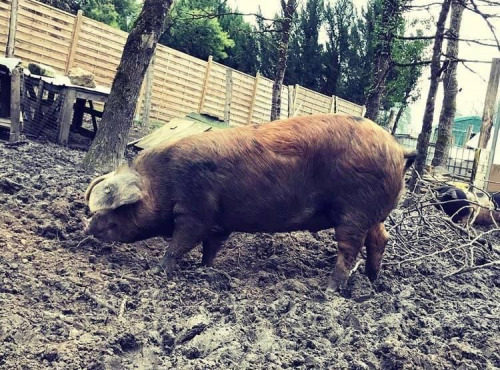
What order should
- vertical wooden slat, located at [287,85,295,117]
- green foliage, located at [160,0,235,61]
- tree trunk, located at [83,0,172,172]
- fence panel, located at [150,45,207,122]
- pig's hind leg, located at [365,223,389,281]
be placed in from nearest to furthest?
pig's hind leg, located at [365,223,389,281], tree trunk, located at [83,0,172,172], fence panel, located at [150,45,207,122], vertical wooden slat, located at [287,85,295,117], green foliage, located at [160,0,235,61]

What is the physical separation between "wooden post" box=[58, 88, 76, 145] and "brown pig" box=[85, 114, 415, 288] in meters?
4.43

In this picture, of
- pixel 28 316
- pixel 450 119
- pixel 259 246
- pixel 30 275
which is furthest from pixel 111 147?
pixel 450 119

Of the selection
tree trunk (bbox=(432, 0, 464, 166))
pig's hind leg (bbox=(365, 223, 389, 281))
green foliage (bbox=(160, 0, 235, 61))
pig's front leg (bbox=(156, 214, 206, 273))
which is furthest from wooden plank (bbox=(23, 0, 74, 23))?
pig's hind leg (bbox=(365, 223, 389, 281))

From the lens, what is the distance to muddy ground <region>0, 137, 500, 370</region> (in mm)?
2906

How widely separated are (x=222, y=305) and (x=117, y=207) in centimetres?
121

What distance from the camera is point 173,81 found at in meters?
16.2

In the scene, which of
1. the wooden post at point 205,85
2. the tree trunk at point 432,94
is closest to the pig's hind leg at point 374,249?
the tree trunk at point 432,94

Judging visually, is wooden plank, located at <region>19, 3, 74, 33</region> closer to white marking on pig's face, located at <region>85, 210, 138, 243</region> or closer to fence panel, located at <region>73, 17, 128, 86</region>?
fence panel, located at <region>73, 17, 128, 86</region>

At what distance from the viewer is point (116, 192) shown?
4.34 metres

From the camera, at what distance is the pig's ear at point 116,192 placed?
4.30 meters

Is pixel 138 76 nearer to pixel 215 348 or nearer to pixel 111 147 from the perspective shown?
pixel 111 147

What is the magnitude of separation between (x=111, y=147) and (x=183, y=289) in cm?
315

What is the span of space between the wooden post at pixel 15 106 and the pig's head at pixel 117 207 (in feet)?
13.5

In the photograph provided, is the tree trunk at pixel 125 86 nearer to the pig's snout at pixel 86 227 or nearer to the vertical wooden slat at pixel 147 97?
the pig's snout at pixel 86 227
